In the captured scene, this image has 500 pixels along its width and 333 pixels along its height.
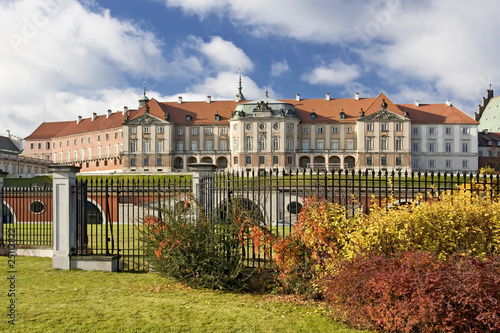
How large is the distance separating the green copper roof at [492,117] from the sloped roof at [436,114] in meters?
14.0

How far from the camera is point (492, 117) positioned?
81.9 meters

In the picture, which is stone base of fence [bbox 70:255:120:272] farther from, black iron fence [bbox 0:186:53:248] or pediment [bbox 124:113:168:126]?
pediment [bbox 124:113:168:126]

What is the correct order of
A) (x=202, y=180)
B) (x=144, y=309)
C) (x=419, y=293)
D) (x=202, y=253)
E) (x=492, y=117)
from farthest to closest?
(x=492, y=117) < (x=202, y=180) < (x=202, y=253) < (x=144, y=309) < (x=419, y=293)

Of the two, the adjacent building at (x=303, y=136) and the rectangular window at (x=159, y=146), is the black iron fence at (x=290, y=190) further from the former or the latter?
the rectangular window at (x=159, y=146)

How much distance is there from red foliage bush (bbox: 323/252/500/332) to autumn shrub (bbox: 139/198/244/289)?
7.79 ft

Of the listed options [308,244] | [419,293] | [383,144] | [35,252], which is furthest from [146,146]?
[419,293]

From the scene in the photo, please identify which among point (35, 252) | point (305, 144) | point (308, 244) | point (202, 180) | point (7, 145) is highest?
point (7, 145)

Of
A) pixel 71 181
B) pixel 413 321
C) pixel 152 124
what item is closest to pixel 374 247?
pixel 413 321

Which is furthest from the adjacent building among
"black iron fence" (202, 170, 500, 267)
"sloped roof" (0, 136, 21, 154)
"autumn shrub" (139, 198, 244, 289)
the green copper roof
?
"autumn shrub" (139, 198, 244, 289)

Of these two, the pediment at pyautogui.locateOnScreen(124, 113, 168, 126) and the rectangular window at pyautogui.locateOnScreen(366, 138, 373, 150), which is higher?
the pediment at pyautogui.locateOnScreen(124, 113, 168, 126)

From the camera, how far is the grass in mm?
6445

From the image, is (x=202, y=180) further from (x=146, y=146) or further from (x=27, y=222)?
(x=146, y=146)

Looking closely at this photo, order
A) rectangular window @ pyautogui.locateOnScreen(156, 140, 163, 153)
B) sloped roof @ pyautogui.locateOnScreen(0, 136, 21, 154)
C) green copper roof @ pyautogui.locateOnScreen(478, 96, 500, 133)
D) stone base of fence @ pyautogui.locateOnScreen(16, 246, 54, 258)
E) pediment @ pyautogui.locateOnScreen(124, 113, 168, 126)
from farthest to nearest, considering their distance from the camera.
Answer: sloped roof @ pyautogui.locateOnScreen(0, 136, 21, 154)
green copper roof @ pyautogui.locateOnScreen(478, 96, 500, 133)
rectangular window @ pyautogui.locateOnScreen(156, 140, 163, 153)
pediment @ pyautogui.locateOnScreen(124, 113, 168, 126)
stone base of fence @ pyautogui.locateOnScreen(16, 246, 54, 258)

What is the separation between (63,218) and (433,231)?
8077mm
